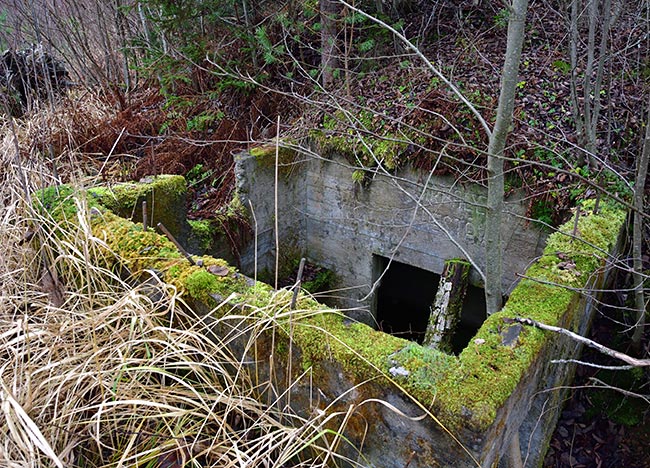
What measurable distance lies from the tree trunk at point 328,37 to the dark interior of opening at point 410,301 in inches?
110

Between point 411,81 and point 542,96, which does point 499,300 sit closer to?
point 542,96

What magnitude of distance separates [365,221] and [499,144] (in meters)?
3.41

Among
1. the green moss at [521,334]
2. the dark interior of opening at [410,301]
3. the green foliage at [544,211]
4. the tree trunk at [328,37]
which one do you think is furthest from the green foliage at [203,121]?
the green moss at [521,334]

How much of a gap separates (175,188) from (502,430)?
3.14 m

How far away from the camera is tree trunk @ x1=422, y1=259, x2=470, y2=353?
150 inches

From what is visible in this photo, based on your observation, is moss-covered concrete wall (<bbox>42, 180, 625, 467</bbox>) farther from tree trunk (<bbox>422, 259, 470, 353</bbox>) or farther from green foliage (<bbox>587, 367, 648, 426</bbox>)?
green foliage (<bbox>587, 367, 648, 426</bbox>)

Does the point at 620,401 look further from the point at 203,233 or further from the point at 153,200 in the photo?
the point at 153,200

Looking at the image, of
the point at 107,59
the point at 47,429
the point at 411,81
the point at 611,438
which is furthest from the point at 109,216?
the point at 107,59

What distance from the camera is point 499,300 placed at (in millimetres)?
2799

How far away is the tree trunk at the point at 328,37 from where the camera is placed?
5738mm

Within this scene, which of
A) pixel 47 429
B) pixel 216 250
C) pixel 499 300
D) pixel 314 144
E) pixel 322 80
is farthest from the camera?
pixel 322 80

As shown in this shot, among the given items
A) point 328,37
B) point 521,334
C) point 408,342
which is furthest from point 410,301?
point 408,342

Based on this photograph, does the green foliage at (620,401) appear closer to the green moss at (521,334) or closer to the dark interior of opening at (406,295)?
the green moss at (521,334)

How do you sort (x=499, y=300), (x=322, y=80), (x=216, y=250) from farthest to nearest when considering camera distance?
(x=322, y=80)
(x=216, y=250)
(x=499, y=300)
